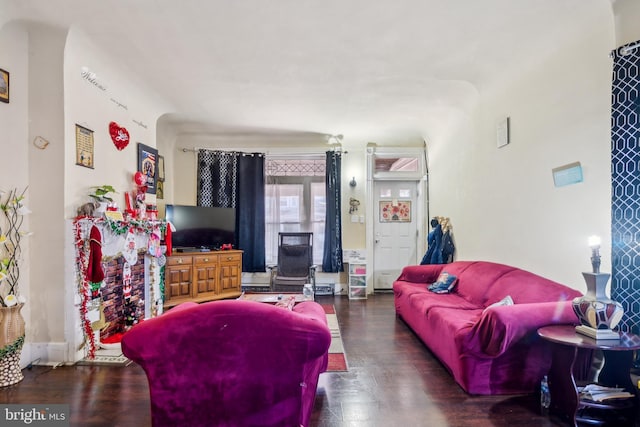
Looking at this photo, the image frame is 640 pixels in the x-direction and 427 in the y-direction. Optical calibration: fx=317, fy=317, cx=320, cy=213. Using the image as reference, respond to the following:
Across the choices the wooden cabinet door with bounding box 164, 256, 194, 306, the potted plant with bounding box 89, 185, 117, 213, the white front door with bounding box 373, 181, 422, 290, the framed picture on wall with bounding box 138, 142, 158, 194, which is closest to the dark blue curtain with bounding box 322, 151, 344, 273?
the white front door with bounding box 373, 181, 422, 290

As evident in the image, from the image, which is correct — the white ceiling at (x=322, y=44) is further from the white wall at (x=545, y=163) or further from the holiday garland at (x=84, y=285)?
the holiday garland at (x=84, y=285)

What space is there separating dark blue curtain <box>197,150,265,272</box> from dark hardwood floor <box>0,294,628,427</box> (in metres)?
2.69

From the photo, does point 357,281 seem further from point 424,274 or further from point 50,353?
point 50,353

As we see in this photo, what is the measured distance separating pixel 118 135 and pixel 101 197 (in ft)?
2.34

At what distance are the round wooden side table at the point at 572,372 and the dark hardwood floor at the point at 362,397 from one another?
13 cm

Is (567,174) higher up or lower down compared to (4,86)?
lower down

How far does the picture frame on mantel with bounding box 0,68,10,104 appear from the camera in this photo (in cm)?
238

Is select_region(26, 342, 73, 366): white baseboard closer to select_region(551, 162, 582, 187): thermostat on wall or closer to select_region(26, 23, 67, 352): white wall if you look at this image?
select_region(26, 23, 67, 352): white wall

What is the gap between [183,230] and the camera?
175 inches

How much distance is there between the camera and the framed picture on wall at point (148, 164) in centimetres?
368

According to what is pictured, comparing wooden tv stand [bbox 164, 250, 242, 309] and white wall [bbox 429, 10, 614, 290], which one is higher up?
white wall [bbox 429, 10, 614, 290]

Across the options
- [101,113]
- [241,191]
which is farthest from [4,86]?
[241,191]

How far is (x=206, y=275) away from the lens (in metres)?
4.41

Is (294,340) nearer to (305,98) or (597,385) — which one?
(597,385)
